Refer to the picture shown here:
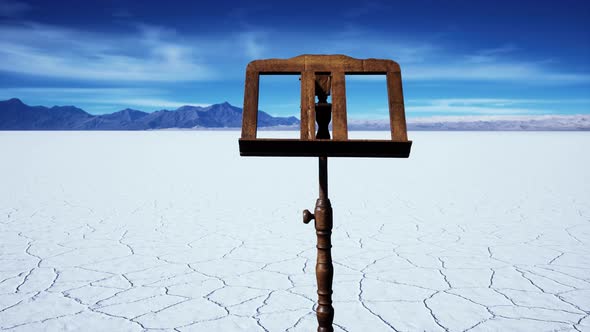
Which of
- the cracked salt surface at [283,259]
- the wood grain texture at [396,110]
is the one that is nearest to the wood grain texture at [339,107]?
the wood grain texture at [396,110]

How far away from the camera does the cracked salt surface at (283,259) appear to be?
259 centimetres

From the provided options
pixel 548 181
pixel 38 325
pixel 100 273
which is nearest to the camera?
pixel 38 325

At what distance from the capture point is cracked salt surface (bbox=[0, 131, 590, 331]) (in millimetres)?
2594

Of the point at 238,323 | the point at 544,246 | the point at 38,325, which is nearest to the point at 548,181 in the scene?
the point at 544,246

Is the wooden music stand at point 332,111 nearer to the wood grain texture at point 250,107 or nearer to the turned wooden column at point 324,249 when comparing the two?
the wood grain texture at point 250,107

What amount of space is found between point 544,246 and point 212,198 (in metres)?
3.95

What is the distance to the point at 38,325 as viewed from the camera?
2449 mm

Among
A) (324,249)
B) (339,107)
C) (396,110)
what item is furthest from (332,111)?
(324,249)

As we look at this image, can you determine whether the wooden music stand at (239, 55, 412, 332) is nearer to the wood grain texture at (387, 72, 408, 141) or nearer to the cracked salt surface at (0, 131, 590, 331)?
the wood grain texture at (387, 72, 408, 141)

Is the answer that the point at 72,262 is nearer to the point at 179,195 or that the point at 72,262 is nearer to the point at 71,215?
the point at 71,215

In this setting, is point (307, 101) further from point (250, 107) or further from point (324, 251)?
point (324, 251)

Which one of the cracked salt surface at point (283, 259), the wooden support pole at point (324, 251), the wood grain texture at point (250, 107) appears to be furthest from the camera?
the cracked salt surface at point (283, 259)

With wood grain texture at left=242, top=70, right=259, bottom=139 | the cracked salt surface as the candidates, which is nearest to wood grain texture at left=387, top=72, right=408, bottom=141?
wood grain texture at left=242, top=70, right=259, bottom=139

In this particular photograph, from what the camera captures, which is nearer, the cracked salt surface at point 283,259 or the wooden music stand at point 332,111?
the wooden music stand at point 332,111
